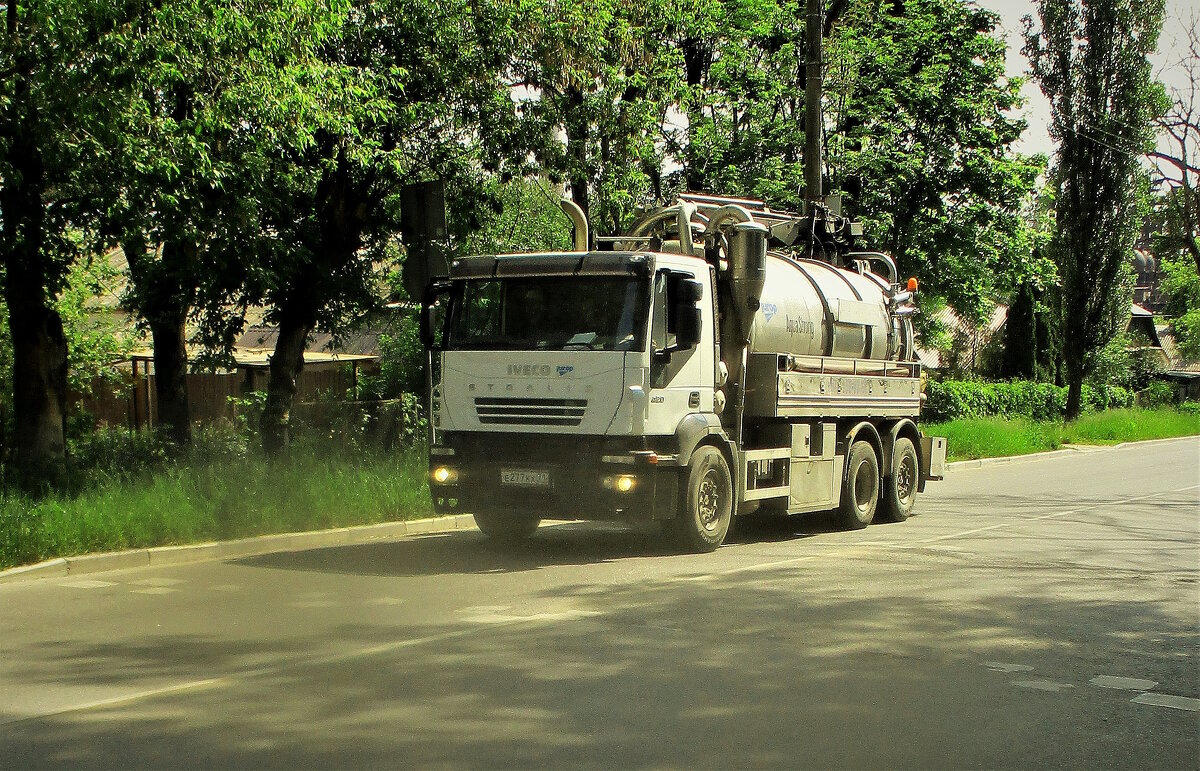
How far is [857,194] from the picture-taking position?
28.5 metres

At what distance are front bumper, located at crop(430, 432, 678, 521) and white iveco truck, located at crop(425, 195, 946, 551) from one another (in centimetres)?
1

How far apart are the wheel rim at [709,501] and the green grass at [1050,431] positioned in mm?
15967

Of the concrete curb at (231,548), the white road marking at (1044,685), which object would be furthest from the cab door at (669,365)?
the white road marking at (1044,685)

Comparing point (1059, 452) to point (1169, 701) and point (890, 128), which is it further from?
point (1169, 701)

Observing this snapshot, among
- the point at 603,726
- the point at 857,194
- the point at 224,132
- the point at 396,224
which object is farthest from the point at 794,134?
the point at 603,726

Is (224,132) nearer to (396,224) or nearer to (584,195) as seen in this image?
(396,224)

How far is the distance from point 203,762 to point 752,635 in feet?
12.6

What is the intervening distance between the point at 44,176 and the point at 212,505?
13.2 feet

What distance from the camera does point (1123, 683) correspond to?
679cm

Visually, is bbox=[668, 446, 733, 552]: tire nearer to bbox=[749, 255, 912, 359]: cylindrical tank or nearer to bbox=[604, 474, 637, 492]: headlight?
bbox=[604, 474, 637, 492]: headlight

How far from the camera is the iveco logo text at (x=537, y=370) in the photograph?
1169 centimetres

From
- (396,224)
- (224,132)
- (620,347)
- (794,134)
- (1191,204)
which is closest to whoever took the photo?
(620,347)

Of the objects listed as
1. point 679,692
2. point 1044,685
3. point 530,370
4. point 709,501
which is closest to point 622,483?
point 709,501

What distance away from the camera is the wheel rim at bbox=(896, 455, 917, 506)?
16.5 meters
